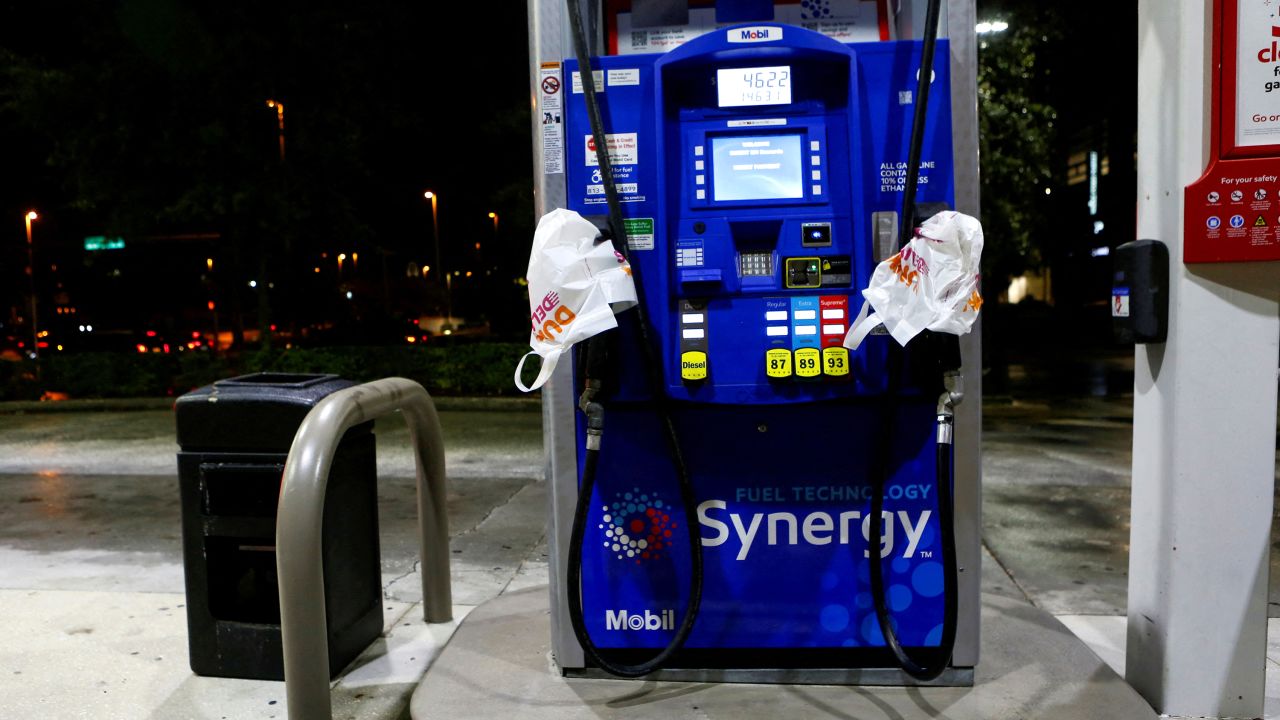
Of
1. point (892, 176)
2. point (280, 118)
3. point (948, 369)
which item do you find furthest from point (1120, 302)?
point (280, 118)

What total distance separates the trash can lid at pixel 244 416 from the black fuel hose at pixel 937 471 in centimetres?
202

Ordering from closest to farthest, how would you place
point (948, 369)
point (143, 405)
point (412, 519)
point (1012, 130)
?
1. point (948, 369)
2. point (412, 519)
3. point (1012, 130)
4. point (143, 405)

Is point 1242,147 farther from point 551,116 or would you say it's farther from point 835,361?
point 551,116

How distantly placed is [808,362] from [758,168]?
65cm

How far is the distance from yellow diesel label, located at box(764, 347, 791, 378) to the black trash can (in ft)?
5.60

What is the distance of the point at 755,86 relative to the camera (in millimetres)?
2943

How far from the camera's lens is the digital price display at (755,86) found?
2.94 meters

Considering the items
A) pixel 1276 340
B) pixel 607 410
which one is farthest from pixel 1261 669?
pixel 607 410

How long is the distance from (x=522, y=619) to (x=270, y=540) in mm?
1069

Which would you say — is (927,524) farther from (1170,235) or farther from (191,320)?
(191,320)

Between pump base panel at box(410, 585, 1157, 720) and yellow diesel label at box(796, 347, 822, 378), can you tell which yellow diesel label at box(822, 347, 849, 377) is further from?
pump base panel at box(410, 585, 1157, 720)

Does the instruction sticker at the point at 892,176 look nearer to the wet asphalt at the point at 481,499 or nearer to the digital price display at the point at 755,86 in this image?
the digital price display at the point at 755,86

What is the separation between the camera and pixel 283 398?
336 cm

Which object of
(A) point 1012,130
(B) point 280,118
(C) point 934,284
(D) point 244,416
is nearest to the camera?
(C) point 934,284
